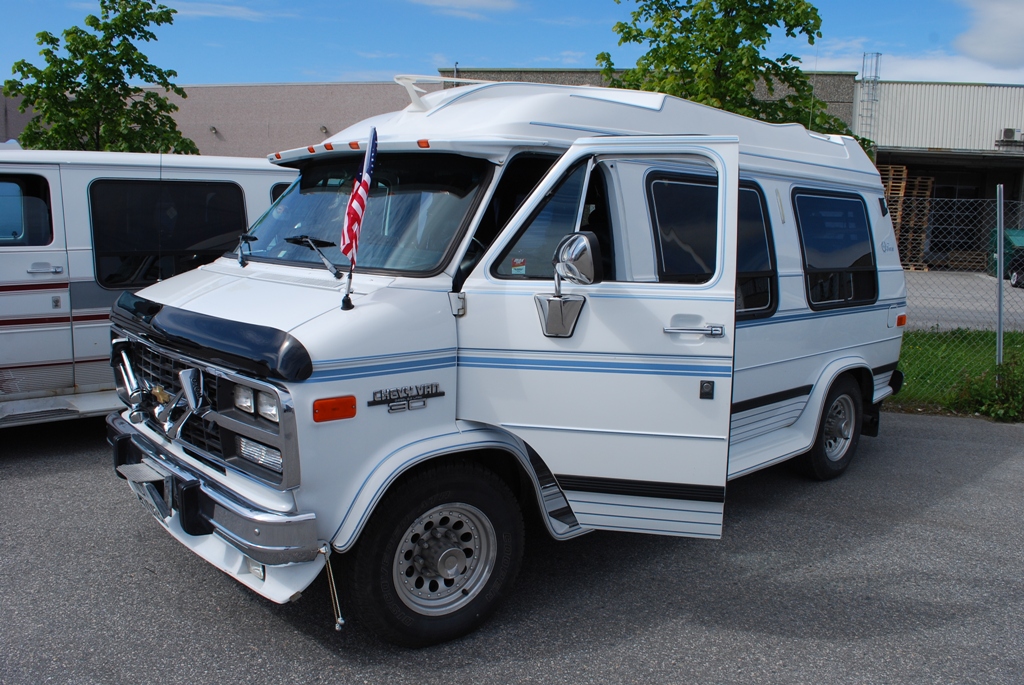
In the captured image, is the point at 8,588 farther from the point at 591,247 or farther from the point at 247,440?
the point at 591,247

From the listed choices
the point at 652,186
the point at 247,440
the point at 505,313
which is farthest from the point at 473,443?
Result: the point at 652,186

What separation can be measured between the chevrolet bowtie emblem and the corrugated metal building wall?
2640 centimetres

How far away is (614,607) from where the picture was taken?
4.12m

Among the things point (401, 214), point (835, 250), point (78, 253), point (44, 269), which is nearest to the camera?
point (401, 214)

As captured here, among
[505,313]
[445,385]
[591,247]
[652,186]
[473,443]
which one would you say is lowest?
[473,443]

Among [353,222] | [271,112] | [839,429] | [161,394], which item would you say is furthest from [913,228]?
[161,394]

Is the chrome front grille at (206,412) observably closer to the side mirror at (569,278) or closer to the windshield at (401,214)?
the windshield at (401,214)

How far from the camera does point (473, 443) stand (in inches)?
142

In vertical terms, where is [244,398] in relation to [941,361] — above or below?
above

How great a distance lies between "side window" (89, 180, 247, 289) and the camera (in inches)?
265

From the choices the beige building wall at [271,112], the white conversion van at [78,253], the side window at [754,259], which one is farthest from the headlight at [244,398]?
the beige building wall at [271,112]

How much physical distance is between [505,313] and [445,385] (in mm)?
424

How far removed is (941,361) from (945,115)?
66.5 ft

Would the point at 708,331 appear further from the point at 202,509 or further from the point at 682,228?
the point at 202,509
